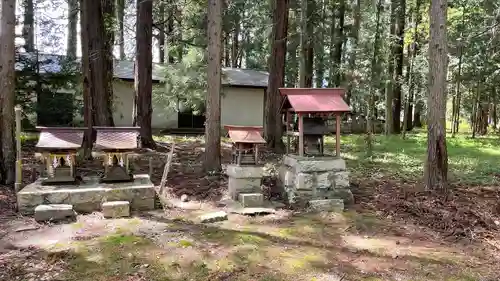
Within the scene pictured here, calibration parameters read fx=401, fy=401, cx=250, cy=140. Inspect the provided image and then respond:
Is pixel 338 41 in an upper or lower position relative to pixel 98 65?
upper

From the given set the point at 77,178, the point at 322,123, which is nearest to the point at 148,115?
the point at 77,178

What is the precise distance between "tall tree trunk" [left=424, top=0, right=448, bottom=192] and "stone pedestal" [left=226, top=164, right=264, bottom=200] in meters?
3.37

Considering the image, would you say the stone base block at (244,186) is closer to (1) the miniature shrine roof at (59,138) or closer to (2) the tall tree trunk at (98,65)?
(1) the miniature shrine roof at (59,138)

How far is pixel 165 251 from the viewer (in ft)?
16.2

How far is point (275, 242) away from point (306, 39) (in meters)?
10.1

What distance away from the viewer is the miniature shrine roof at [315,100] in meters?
7.49

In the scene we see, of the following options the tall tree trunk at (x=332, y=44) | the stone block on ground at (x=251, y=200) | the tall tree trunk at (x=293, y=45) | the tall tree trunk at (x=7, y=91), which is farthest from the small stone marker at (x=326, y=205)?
the tall tree trunk at (x=332, y=44)

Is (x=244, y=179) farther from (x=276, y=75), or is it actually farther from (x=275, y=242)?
(x=276, y=75)

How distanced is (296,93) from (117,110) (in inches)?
545

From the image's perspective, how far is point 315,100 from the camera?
771 cm

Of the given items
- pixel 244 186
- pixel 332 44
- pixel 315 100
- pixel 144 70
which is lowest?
pixel 244 186

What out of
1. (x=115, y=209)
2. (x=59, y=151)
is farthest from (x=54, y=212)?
(x=59, y=151)

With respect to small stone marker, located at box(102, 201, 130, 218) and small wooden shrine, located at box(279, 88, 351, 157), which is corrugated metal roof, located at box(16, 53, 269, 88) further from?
small stone marker, located at box(102, 201, 130, 218)

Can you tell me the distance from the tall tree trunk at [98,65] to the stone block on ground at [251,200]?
5.17m
